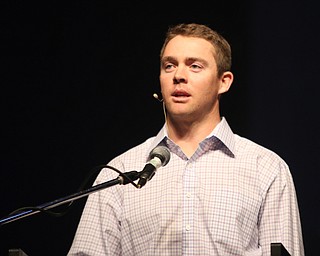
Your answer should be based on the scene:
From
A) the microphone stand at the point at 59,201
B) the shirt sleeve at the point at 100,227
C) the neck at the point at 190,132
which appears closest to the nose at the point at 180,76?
the neck at the point at 190,132

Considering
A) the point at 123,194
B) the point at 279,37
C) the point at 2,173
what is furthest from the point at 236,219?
the point at 2,173

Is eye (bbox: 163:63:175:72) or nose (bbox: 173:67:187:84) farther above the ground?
eye (bbox: 163:63:175:72)

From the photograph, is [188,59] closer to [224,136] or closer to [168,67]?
[168,67]

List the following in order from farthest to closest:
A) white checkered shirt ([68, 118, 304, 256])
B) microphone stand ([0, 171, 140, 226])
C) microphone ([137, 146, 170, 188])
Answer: white checkered shirt ([68, 118, 304, 256])
microphone ([137, 146, 170, 188])
microphone stand ([0, 171, 140, 226])

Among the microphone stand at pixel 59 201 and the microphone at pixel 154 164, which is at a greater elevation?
the microphone at pixel 154 164

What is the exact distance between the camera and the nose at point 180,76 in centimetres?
330

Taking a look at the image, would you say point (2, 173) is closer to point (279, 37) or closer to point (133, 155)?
point (133, 155)

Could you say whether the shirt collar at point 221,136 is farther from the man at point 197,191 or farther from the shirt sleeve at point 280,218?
the shirt sleeve at point 280,218

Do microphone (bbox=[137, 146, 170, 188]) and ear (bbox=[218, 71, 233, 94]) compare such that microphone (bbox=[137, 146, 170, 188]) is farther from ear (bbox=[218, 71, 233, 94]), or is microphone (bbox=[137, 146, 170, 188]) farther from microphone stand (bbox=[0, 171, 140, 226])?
ear (bbox=[218, 71, 233, 94])

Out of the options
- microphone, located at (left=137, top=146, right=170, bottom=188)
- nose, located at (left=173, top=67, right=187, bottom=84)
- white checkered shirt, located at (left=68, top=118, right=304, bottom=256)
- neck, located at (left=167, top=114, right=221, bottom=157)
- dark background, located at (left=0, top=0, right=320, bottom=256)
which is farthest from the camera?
dark background, located at (left=0, top=0, right=320, bottom=256)

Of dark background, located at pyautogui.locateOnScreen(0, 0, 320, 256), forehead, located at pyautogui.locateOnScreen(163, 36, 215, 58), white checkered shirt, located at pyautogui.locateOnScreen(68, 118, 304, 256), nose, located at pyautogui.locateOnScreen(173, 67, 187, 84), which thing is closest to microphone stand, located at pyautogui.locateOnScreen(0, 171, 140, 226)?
white checkered shirt, located at pyautogui.locateOnScreen(68, 118, 304, 256)

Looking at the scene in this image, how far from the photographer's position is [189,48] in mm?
3363

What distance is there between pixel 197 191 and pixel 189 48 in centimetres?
62

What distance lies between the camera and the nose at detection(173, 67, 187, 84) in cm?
330
